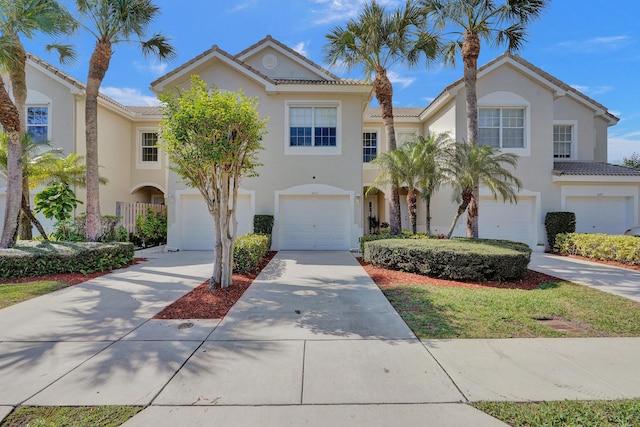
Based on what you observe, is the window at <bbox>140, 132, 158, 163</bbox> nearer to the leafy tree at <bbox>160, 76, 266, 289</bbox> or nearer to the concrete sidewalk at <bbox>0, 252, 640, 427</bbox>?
Result: the leafy tree at <bbox>160, 76, 266, 289</bbox>

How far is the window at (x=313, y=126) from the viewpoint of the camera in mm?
13734

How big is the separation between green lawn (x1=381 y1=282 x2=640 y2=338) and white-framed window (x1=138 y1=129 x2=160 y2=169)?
52.5 ft

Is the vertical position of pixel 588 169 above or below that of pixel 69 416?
above

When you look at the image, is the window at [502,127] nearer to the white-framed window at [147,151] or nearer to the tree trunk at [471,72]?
the tree trunk at [471,72]

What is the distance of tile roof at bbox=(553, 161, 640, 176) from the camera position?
14.1m

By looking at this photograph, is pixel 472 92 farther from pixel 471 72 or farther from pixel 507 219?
pixel 507 219

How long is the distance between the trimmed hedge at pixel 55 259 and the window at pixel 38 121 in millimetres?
7702

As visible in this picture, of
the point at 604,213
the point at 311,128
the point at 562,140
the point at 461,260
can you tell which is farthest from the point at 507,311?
the point at 562,140

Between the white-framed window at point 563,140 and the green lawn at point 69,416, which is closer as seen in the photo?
the green lawn at point 69,416

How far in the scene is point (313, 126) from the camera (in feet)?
45.2

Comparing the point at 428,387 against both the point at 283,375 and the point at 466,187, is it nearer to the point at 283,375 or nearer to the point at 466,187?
the point at 283,375

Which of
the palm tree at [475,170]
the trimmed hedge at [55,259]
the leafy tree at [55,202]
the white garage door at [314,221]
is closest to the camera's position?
the trimmed hedge at [55,259]

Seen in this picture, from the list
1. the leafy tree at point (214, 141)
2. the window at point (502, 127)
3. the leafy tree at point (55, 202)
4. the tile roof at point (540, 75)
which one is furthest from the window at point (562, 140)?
the leafy tree at point (55, 202)

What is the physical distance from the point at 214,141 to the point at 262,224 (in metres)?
7.04
